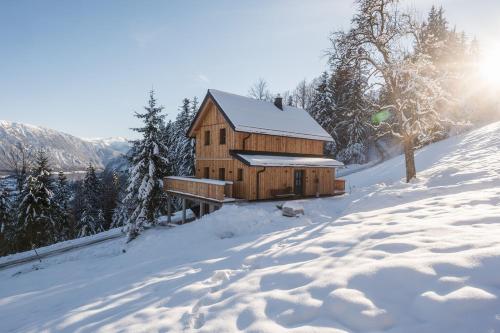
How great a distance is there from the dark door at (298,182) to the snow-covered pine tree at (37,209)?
2434 cm

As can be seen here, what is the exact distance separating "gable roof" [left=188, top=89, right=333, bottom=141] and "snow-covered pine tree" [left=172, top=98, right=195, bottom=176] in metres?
8.90

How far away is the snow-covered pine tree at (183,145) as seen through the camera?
33.9m

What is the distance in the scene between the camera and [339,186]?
24547 mm

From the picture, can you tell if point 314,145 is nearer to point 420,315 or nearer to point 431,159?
point 431,159

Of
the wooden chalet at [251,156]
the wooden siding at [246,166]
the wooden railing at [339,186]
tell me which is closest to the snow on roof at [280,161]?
the wooden chalet at [251,156]

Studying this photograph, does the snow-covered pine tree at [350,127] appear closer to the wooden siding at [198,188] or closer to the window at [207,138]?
the window at [207,138]

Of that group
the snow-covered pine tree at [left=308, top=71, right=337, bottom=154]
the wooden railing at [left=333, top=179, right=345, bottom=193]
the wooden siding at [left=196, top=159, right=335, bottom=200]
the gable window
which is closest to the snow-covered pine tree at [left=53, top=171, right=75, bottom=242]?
the wooden siding at [left=196, top=159, right=335, bottom=200]

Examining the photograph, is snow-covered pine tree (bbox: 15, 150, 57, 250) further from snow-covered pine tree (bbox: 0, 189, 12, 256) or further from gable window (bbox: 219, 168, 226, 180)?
gable window (bbox: 219, 168, 226, 180)

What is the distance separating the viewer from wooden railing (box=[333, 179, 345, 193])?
2431 cm

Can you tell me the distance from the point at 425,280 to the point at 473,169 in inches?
711

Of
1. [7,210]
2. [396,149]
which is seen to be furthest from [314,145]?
[7,210]

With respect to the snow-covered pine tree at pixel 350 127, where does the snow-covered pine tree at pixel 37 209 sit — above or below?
below

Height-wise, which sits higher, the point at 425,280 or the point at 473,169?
the point at 473,169

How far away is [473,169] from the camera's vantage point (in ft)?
58.0
